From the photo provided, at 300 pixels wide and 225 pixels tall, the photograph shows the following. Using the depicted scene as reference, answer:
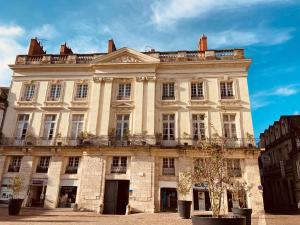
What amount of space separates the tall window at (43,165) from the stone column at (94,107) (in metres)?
3.83

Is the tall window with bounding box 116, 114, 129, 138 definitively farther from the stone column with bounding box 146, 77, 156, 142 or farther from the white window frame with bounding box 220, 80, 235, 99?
the white window frame with bounding box 220, 80, 235, 99

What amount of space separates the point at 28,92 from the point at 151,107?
10.4 meters

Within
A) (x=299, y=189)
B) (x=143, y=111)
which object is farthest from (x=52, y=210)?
(x=299, y=189)

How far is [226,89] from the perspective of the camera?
61.0 feet

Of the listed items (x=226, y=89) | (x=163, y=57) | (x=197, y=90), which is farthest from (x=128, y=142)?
(x=226, y=89)

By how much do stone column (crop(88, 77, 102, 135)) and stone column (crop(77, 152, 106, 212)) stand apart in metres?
1.97

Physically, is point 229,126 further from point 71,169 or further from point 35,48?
point 35,48

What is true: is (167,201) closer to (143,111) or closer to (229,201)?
(229,201)

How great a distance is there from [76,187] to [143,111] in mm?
7144

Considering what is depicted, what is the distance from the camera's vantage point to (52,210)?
15.6 m

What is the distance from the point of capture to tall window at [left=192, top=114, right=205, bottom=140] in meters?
17.5

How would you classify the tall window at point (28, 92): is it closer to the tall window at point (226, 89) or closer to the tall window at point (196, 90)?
the tall window at point (196, 90)

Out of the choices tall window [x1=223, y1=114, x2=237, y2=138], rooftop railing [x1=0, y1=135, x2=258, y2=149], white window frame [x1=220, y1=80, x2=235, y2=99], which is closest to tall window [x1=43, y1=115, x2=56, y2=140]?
rooftop railing [x1=0, y1=135, x2=258, y2=149]

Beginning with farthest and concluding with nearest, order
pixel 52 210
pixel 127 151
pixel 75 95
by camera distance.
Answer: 1. pixel 75 95
2. pixel 127 151
3. pixel 52 210
